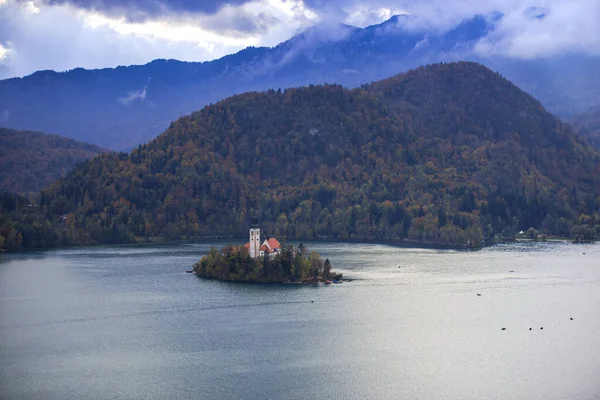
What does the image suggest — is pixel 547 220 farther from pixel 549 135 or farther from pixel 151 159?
pixel 151 159

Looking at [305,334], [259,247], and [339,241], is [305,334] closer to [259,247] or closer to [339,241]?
[259,247]

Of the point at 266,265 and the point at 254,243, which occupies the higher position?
the point at 254,243

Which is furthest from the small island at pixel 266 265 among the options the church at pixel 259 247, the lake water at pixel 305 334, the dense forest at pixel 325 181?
the dense forest at pixel 325 181

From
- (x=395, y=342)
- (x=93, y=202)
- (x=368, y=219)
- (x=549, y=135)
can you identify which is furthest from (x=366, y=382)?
(x=549, y=135)

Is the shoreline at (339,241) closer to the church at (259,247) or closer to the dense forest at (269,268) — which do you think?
the dense forest at (269,268)

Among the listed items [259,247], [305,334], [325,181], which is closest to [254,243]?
[259,247]
